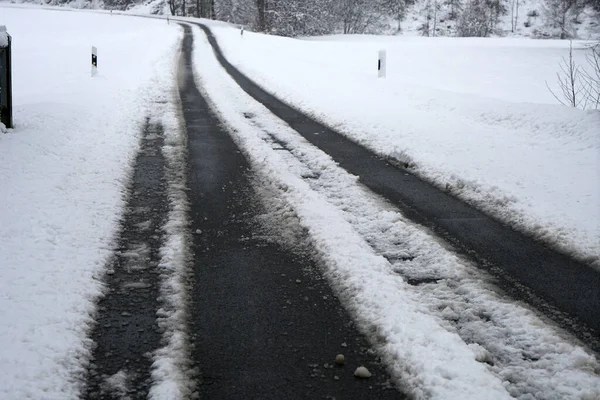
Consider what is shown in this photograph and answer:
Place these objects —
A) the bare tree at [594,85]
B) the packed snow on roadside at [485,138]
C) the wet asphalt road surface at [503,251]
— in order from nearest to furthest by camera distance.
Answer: the wet asphalt road surface at [503,251], the packed snow on roadside at [485,138], the bare tree at [594,85]

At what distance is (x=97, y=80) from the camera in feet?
49.0

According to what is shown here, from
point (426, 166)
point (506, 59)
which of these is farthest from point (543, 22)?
point (426, 166)

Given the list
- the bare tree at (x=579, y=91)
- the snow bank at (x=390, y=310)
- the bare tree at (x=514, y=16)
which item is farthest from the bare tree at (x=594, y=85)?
the bare tree at (x=514, y=16)

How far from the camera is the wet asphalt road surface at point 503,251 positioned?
350 cm

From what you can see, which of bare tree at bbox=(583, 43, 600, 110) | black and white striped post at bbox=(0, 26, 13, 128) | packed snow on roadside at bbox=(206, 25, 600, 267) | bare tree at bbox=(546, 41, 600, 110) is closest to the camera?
packed snow on roadside at bbox=(206, 25, 600, 267)

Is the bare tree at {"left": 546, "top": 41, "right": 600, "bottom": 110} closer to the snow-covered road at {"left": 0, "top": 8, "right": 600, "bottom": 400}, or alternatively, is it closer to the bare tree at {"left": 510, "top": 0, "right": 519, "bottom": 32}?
the snow-covered road at {"left": 0, "top": 8, "right": 600, "bottom": 400}

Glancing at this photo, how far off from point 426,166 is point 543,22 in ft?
268

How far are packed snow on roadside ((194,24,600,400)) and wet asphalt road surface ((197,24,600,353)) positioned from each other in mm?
183

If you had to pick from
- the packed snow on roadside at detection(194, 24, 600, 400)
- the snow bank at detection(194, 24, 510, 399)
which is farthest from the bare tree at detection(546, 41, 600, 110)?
the snow bank at detection(194, 24, 510, 399)

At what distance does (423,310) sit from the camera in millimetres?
3412

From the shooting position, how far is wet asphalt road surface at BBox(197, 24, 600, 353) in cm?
350

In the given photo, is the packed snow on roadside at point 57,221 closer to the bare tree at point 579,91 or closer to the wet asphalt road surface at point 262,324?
the wet asphalt road surface at point 262,324

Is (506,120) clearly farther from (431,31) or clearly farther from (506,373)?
(431,31)

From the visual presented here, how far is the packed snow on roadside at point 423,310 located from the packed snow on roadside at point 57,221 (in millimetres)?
1733
